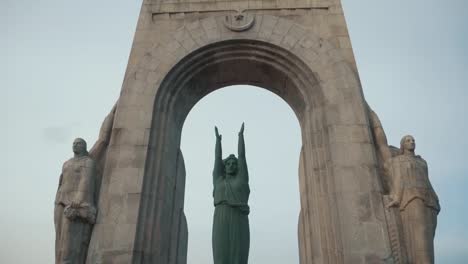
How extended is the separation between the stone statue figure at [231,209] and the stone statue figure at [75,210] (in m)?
3.04

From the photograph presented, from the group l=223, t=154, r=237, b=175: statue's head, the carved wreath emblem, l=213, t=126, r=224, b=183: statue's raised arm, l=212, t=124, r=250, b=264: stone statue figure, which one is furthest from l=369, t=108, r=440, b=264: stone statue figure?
the carved wreath emblem

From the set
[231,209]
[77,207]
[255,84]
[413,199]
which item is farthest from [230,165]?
[413,199]

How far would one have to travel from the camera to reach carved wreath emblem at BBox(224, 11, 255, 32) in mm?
11867

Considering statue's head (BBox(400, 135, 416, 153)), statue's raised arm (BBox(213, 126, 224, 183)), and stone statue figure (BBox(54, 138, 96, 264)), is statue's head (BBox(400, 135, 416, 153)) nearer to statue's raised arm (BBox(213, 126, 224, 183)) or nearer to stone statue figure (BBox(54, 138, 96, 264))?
statue's raised arm (BBox(213, 126, 224, 183))

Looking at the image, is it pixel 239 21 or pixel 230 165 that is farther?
pixel 239 21

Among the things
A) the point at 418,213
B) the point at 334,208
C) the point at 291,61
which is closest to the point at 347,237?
the point at 334,208

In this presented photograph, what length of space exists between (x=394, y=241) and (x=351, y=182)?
1.64 metres

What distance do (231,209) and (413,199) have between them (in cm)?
436

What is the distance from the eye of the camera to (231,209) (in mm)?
9281

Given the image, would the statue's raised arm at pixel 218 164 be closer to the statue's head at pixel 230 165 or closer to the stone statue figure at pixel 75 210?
the statue's head at pixel 230 165

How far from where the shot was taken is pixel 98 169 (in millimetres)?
9984

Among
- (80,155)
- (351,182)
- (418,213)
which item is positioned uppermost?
(80,155)

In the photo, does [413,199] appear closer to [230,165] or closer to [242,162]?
[242,162]

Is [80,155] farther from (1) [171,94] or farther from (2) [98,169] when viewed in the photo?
(1) [171,94]
